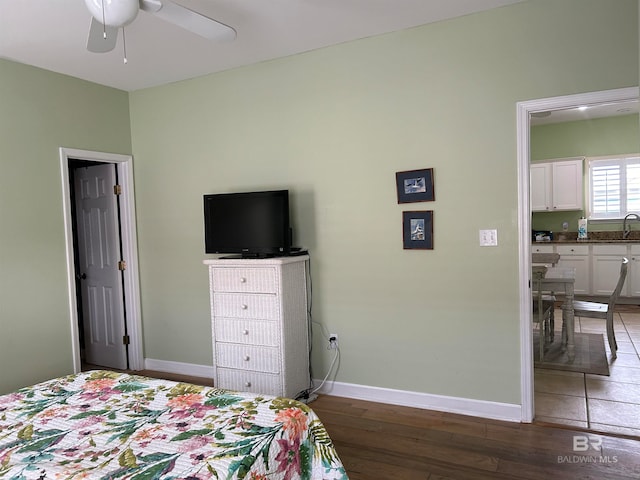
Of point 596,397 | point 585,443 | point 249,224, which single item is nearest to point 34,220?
point 249,224

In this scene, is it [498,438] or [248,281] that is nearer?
[498,438]

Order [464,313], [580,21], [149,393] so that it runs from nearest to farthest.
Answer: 1. [149,393]
2. [580,21]
3. [464,313]

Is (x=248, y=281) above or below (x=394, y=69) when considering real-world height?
below

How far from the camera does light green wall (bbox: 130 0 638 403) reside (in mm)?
2812

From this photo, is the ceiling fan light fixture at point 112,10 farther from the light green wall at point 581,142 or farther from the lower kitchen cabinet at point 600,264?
the light green wall at point 581,142

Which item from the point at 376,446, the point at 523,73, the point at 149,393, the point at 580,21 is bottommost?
the point at 376,446

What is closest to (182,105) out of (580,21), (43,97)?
(43,97)

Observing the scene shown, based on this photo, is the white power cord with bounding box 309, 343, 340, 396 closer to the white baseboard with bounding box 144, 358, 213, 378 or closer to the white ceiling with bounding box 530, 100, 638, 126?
the white baseboard with bounding box 144, 358, 213, 378

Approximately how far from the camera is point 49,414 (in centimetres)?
182

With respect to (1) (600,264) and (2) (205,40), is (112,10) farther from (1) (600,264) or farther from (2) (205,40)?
(1) (600,264)

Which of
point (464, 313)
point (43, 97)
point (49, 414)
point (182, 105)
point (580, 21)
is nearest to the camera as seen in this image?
point (49, 414)

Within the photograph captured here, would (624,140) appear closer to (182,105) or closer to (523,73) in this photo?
(523,73)

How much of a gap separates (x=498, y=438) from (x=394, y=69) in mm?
2543

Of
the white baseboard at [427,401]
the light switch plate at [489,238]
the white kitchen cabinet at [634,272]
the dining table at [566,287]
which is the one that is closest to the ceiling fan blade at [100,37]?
the light switch plate at [489,238]
